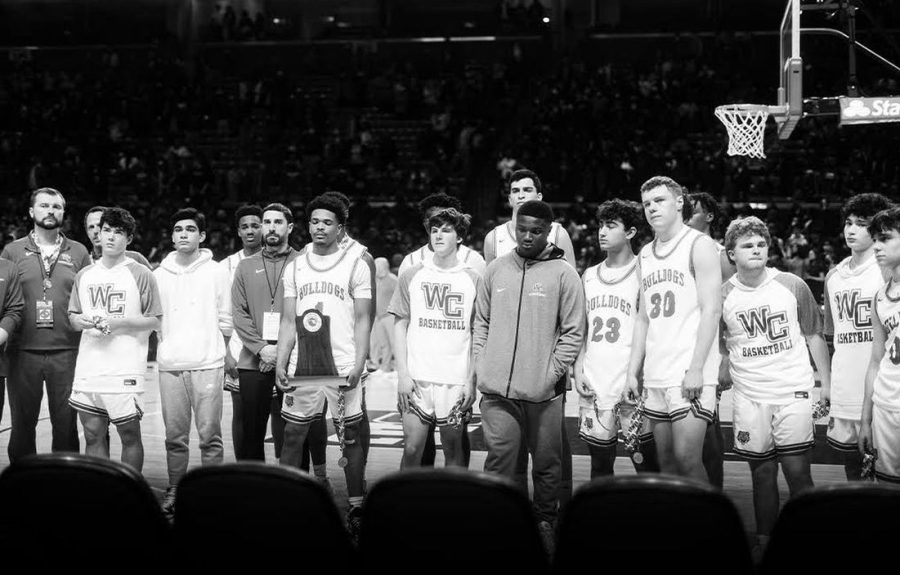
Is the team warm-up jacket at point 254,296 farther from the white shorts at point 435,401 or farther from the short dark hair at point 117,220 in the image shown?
the white shorts at point 435,401

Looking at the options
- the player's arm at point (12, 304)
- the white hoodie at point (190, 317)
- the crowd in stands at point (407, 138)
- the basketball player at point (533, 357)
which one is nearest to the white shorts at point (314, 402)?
the white hoodie at point (190, 317)

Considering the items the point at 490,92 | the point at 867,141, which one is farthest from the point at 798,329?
the point at 490,92

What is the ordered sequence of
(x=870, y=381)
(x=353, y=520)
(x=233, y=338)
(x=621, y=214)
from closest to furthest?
1. (x=870, y=381)
2. (x=353, y=520)
3. (x=621, y=214)
4. (x=233, y=338)

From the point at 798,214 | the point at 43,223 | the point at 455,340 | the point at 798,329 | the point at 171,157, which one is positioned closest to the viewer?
the point at 798,329

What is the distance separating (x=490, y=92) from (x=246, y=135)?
571cm

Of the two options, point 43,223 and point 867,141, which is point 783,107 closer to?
point 43,223

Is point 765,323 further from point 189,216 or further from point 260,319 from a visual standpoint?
point 189,216

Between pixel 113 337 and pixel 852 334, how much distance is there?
14.5ft

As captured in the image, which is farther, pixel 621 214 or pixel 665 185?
pixel 621 214

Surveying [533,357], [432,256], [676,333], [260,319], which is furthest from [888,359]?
[260,319]

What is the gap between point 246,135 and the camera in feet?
69.6

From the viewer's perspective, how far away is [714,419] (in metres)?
5.06

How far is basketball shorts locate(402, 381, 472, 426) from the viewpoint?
5.36 m

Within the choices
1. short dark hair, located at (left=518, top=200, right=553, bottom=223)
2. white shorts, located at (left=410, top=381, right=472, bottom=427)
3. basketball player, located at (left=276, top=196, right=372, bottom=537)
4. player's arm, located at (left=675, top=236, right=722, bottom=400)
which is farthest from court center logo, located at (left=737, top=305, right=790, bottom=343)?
basketball player, located at (left=276, top=196, right=372, bottom=537)
